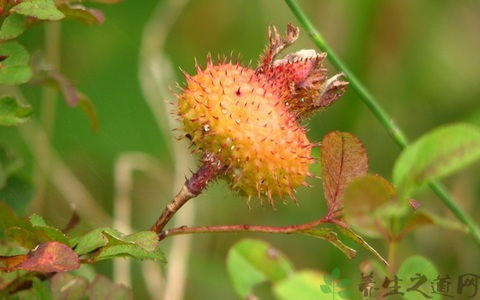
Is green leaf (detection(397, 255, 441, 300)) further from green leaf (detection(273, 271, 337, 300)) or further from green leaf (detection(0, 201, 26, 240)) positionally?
green leaf (detection(0, 201, 26, 240))

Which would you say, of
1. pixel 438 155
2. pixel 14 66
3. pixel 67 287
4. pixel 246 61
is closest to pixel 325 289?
pixel 438 155

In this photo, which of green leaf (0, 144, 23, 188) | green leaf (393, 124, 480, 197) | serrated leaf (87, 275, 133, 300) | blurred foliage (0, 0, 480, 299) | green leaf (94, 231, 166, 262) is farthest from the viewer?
blurred foliage (0, 0, 480, 299)

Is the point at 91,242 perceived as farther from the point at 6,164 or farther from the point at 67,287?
the point at 6,164

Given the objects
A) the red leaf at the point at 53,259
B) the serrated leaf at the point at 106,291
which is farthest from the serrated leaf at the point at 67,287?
the red leaf at the point at 53,259

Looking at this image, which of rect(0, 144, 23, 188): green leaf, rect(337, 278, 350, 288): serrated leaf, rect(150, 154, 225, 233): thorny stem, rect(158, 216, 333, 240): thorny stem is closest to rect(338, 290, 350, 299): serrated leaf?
rect(337, 278, 350, 288): serrated leaf

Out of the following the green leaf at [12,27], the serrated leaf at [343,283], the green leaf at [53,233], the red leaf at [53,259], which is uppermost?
the green leaf at [12,27]

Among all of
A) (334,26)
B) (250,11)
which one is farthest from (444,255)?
(250,11)

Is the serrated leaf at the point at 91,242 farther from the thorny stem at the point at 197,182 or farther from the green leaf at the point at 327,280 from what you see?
the green leaf at the point at 327,280
